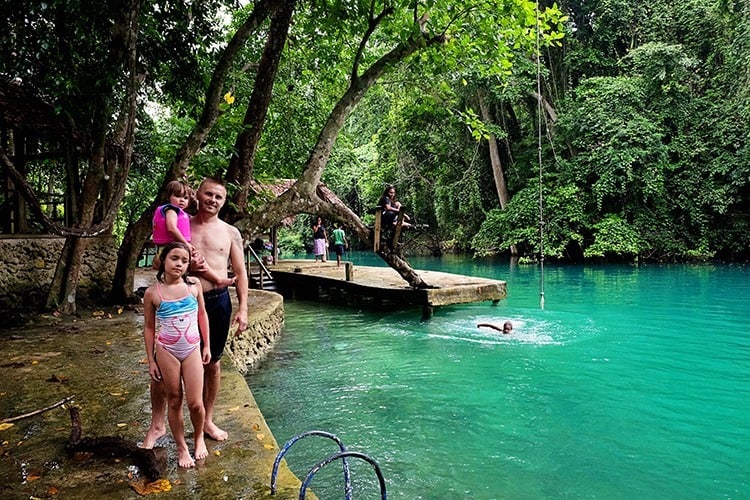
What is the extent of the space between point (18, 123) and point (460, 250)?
26573mm

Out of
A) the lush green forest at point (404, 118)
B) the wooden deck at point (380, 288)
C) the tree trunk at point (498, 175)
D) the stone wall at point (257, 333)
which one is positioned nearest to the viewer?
the stone wall at point (257, 333)

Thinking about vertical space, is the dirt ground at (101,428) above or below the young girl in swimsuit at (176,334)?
below

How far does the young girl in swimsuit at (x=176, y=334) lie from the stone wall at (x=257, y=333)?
2862mm

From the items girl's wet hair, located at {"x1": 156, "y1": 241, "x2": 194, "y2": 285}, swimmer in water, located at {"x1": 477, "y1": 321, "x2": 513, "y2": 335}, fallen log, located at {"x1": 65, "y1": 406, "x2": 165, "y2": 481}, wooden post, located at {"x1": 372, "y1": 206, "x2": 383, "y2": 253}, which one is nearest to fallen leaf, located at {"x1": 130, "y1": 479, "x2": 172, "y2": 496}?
fallen log, located at {"x1": 65, "y1": 406, "x2": 165, "y2": 481}

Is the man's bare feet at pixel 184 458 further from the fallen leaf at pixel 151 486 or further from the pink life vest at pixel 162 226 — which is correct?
the pink life vest at pixel 162 226

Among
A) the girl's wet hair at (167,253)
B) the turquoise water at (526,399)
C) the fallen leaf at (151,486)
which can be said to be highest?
the girl's wet hair at (167,253)

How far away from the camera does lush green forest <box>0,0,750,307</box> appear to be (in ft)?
25.9

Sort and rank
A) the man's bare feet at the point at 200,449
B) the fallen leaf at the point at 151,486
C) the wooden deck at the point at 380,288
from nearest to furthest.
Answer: the fallen leaf at the point at 151,486 < the man's bare feet at the point at 200,449 < the wooden deck at the point at 380,288

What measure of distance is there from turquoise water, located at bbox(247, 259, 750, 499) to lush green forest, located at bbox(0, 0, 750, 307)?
87.9 inches

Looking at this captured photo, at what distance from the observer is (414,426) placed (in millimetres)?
5695

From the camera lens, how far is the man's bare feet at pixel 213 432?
3574mm

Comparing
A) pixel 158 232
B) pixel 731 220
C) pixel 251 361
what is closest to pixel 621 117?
pixel 731 220

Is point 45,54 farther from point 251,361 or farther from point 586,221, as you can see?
point 586,221

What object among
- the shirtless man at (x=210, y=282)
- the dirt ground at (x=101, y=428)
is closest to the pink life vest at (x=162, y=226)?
the shirtless man at (x=210, y=282)
